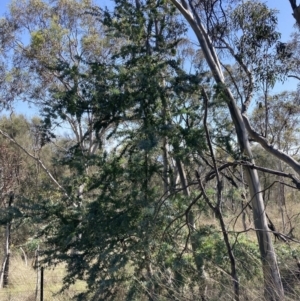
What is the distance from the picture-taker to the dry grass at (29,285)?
9.30 meters

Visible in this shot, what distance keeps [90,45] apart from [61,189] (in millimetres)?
10665

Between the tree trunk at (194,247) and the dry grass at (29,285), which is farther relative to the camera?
the dry grass at (29,285)

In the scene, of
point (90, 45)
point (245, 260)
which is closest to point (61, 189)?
point (245, 260)

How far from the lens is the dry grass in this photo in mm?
9297

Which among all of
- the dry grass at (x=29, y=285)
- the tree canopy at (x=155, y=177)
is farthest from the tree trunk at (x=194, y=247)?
the dry grass at (x=29, y=285)

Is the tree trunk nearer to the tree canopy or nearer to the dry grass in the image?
the tree canopy

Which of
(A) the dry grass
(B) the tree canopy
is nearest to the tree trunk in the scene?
(B) the tree canopy

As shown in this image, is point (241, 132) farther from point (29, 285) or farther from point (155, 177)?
point (29, 285)

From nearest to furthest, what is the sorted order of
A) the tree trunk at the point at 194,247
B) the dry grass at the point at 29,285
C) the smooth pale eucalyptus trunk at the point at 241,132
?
the tree trunk at the point at 194,247, the smooth pale eucalyptus trunk at the point at 241,132, the dry grass at the point at 29,285

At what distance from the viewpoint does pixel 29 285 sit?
13.4 m

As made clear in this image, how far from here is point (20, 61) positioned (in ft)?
58.2

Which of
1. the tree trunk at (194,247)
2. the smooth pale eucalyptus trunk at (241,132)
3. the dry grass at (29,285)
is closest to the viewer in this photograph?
the tree trunk at (194,247)

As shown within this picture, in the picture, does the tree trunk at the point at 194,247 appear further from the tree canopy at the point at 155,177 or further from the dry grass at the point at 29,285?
the dry grass at the point at 29,285

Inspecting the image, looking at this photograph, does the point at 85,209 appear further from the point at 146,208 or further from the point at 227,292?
the point at 227,292
